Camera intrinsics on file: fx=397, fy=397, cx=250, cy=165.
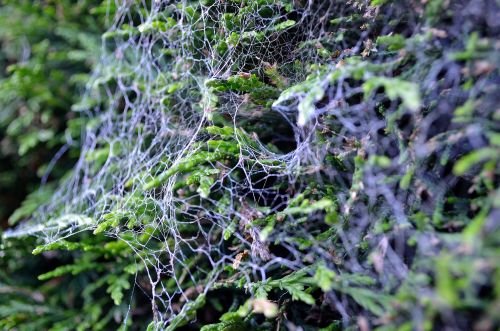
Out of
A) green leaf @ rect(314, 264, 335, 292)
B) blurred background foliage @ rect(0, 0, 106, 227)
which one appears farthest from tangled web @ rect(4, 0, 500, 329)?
blurred background foliage @ rect(0, 0, 106, 227)

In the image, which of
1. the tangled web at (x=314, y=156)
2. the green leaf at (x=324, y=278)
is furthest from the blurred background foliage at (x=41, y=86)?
the green leaf at (x=324, y=278)

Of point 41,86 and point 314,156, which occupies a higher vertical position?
point 314,156

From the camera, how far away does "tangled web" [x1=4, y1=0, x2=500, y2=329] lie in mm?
798

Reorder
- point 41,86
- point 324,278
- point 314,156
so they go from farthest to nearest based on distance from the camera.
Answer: point 41,86, point 314,156, point 324,278

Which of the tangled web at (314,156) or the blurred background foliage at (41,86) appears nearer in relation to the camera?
the tangled web at (314,156)

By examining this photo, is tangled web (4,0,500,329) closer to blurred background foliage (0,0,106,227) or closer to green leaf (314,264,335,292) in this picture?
green leaf (314,264,335,292)

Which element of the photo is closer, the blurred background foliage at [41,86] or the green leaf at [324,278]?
the green leaf at [324,278]

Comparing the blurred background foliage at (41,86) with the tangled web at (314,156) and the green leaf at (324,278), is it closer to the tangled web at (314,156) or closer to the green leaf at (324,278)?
the tangled web at (314,156)

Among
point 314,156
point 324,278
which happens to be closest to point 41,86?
point 314,156

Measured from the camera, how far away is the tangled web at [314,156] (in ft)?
2.62

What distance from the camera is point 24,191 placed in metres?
2.04

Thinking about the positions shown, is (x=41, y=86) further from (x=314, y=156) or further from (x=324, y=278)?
(x=324, y=278)

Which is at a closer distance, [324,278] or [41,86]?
[324,278]

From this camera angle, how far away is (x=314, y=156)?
103 cm
